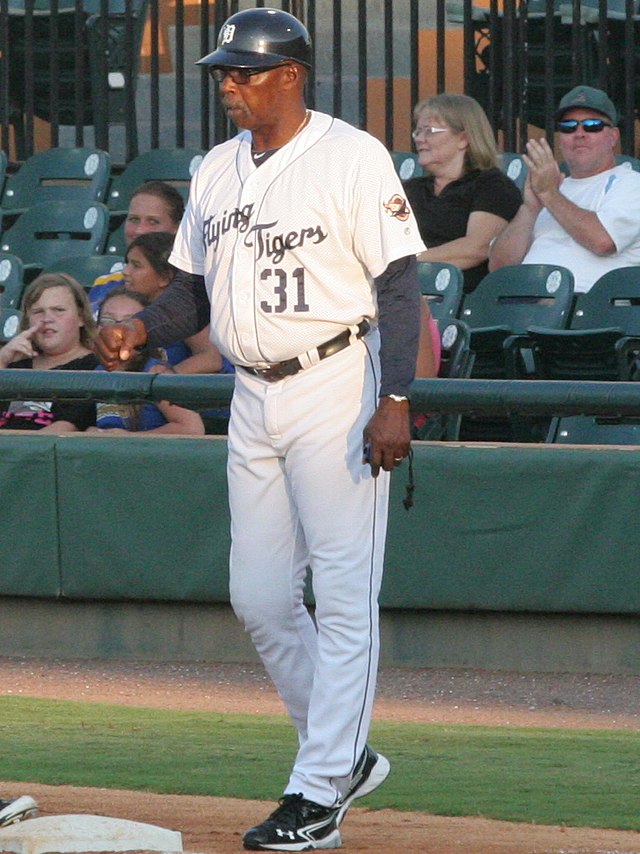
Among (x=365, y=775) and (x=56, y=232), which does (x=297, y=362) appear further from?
(x=56, y=232)

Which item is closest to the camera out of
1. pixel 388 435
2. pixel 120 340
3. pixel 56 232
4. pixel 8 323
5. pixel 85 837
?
pixel 85 837

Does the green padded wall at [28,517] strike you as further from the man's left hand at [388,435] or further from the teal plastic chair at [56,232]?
the man's left hand at [388,435]

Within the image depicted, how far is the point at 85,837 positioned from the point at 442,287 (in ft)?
15.6

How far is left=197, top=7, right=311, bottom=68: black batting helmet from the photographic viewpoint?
377 centimetres

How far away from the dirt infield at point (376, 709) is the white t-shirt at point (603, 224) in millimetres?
2358

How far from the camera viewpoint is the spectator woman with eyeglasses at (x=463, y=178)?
8.33m

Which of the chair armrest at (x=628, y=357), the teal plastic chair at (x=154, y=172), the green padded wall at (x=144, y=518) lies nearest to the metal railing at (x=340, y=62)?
the teal plastic chair at (x=154, y=172)

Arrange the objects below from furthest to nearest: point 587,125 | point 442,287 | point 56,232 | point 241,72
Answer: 1. point 56,232
2. point 587,125
3. point 442,287
4. point 241,72

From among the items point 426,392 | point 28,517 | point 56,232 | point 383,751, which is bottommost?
point 383,751

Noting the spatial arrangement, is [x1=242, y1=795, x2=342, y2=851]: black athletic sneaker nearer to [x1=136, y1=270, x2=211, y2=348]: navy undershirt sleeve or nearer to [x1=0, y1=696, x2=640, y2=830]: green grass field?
[x1=0, y1=696, x2=640, y2=830]: green grass field

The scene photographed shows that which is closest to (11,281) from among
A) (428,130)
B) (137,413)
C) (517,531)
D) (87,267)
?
(87,267)

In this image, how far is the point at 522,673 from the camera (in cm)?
671

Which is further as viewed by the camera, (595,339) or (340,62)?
(340,62)

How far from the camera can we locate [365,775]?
392 centimetres
